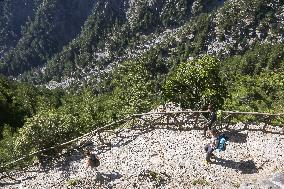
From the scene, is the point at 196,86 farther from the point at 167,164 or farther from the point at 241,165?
the point at 241,165

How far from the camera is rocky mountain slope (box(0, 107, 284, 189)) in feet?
86.8

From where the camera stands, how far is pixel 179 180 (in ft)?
88.7

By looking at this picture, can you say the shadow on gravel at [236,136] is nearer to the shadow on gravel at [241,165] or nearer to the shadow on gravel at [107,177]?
the shadow on gravel at [241,165]

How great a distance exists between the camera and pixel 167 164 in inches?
1137

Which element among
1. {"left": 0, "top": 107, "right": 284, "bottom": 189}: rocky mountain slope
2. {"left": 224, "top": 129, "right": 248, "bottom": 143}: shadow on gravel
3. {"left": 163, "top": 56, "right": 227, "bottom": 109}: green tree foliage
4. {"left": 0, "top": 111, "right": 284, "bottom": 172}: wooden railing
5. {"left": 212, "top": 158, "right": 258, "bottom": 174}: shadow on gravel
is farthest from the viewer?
{"left": 163, "top": 56, "right": 227, "bottom": 109}: green tree foliage

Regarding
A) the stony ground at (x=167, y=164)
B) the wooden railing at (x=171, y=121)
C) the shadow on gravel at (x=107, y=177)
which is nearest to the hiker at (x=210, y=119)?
the stony ground at (x=167, y=164)

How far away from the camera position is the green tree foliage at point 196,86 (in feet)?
137

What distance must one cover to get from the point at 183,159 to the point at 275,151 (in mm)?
6413

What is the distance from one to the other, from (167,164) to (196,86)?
51.1 feet

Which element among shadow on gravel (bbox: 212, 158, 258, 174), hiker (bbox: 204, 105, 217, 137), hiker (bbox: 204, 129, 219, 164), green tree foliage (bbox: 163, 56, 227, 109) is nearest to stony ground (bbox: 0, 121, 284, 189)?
shadow on gravel (bbox: 212, 158, 258, 174)

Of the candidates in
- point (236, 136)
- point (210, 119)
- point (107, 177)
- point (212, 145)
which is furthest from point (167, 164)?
point (236, 136)

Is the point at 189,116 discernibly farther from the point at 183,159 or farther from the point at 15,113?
the point at 15,113

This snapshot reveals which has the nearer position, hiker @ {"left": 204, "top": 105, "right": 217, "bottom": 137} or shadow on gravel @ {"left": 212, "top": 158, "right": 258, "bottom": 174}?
shadow on gravel @ {"left": 212, "top": 158, "right": 258, "bottom": 174}

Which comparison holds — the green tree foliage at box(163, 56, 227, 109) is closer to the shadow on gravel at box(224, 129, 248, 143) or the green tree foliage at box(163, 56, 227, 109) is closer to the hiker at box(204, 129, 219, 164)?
the shadow on gravel at box(224, 129, 248, 143)
